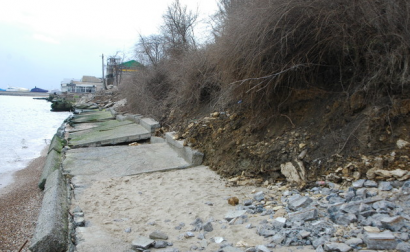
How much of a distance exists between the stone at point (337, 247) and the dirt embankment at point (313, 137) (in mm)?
1369

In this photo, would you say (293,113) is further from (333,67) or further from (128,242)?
(128,242)

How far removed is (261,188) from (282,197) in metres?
0.50

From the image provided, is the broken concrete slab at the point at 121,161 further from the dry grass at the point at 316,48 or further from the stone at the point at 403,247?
the stone at the point at 403,247

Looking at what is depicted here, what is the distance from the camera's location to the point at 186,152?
5.90m

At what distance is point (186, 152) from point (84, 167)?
74.1 inches

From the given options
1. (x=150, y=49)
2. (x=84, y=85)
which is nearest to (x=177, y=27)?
(x=150, y=49)

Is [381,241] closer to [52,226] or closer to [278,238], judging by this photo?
[278,238]

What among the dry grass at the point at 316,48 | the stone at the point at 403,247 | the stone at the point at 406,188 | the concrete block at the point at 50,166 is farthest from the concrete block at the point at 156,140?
the stone at the point at 403,247

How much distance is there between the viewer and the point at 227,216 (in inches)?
133

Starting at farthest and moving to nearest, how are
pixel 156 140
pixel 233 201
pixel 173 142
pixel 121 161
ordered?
1. pixel 156 140
2. pixel 173 142
3. pixel 121 161
4. pixel 233 201

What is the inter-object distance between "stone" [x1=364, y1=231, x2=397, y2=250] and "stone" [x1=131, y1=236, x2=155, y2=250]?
1.80 metres

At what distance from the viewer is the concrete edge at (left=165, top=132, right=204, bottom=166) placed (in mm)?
5586

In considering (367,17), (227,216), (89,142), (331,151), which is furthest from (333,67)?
(89,142)

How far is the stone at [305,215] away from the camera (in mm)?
2881
